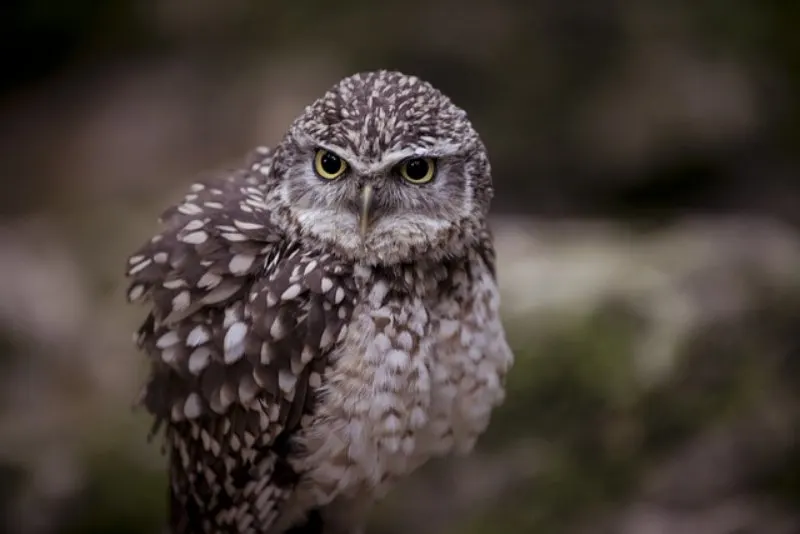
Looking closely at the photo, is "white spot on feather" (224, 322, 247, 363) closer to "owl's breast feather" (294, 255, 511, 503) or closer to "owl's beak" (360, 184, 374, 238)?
"owl's breast feather" (294, 255, 511, 503)

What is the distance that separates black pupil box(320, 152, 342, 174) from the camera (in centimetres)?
199

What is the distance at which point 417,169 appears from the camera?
200 centimetres

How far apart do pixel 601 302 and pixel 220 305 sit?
185cm

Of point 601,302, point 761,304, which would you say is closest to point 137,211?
point 601,302

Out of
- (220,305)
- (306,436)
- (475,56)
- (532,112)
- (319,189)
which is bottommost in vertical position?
(306,436)

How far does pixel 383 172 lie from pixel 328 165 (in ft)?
0.46

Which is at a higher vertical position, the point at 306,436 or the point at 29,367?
the point at 306,436

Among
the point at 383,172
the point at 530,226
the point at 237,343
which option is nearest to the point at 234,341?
the point at 237,343

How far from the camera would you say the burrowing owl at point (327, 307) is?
2.00 meters

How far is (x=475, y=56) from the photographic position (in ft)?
17.9

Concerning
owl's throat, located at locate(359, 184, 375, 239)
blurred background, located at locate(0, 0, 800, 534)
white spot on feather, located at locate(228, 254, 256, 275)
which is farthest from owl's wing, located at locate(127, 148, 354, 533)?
blurred background, located at locate(0, 0, 800, 534)

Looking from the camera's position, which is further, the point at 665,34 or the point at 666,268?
the point at 665,34

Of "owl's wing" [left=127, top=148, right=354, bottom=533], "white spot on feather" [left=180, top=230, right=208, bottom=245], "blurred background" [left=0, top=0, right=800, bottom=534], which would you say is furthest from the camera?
"blurred background" [left=0, top=0, right=800, bottom=534]

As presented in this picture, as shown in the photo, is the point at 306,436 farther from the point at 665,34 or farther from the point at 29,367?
the point at 665,34
